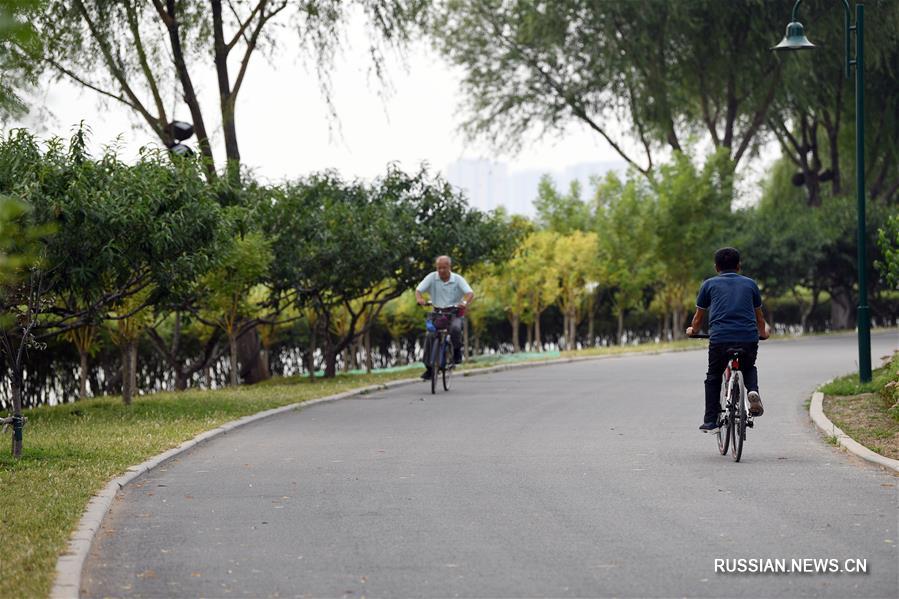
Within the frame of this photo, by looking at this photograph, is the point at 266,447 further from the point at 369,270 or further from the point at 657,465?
the point at 369,270

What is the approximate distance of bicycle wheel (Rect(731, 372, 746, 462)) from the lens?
36.5 ft

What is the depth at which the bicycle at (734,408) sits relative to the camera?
36.5ft

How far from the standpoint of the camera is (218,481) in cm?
1050

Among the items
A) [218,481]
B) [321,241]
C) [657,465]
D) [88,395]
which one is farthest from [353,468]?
[88,395]

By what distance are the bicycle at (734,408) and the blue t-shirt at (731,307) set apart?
111 mm

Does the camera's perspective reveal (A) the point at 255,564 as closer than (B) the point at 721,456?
Yes

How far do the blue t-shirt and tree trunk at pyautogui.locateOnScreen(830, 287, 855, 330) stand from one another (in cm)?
3889

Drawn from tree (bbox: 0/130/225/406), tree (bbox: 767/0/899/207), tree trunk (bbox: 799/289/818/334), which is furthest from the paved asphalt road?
tree trunk (bbox: 799/289/818/334)

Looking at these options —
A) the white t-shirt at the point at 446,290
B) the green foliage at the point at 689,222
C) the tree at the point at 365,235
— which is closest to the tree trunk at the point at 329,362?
the tree at the point at 365,235

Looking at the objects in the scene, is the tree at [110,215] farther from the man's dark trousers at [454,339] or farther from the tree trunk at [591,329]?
the tree trunk at [591,329]

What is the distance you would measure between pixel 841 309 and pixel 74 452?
41.1m

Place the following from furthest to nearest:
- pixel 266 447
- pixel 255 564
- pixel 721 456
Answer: pixel 266 447 < pixel 721 456 < pixel 255 564

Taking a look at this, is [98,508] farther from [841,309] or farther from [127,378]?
[841,309]

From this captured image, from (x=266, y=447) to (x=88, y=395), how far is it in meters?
14.9
